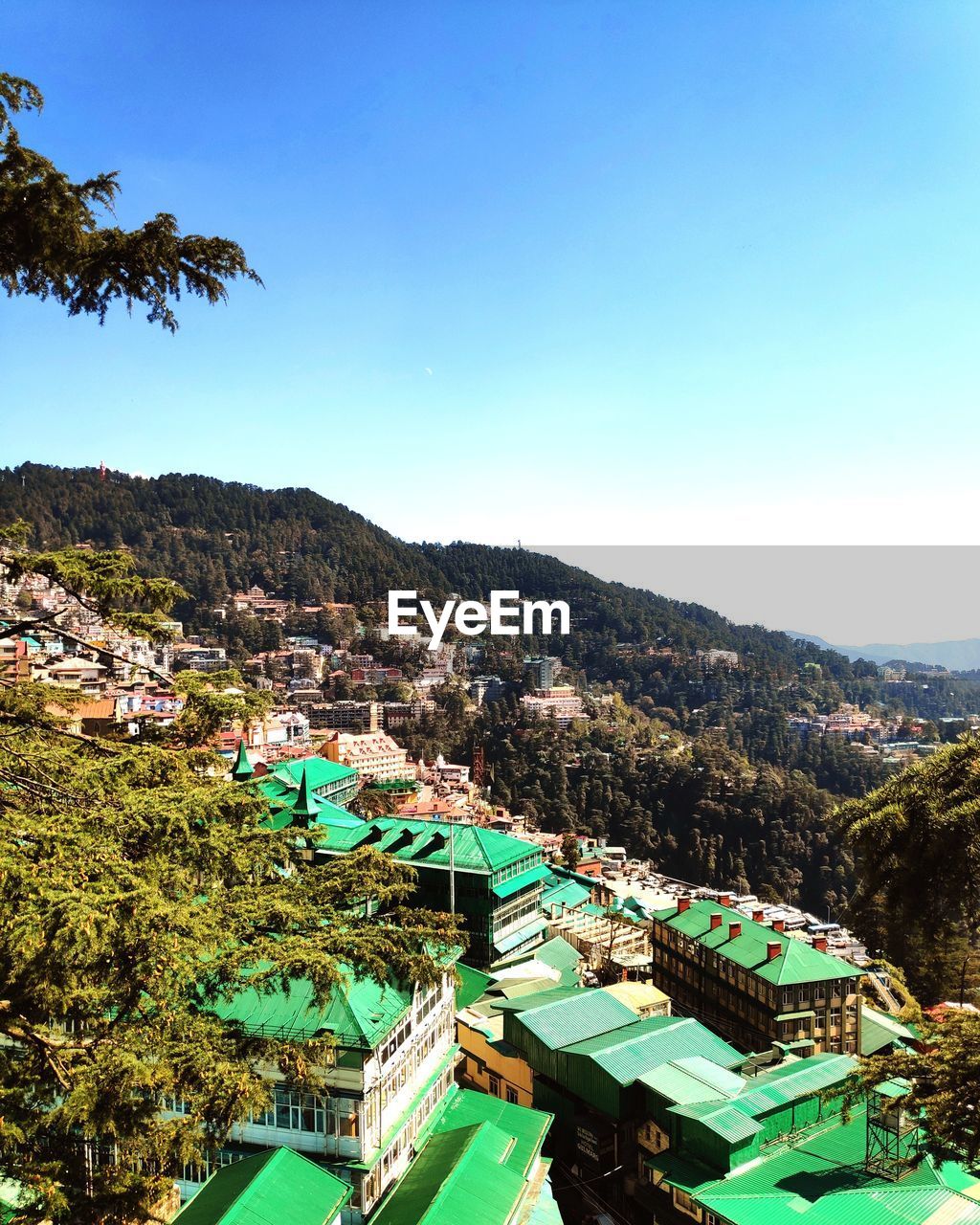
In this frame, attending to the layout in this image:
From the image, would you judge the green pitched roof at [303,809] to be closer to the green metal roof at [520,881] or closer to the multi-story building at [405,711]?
the green metal roof at [520,881]

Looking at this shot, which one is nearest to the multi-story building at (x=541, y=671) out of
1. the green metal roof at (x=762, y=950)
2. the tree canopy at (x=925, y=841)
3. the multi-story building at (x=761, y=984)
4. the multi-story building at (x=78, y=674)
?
the multi-story building at (x=78, y=674)

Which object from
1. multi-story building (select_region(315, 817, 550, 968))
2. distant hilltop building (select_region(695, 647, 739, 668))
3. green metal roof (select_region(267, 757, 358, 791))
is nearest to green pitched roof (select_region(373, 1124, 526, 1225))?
multi-story building (select_region(315, 817, 550, 968))

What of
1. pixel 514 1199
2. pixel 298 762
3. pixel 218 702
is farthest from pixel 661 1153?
pixel 298 762

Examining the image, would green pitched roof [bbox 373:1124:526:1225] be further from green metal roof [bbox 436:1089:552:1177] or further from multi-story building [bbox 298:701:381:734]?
multi-story building [bbox 298:701:381:734]

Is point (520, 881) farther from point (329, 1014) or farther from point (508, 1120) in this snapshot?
point (329, 1014)

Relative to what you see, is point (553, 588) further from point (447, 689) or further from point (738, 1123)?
point (738, 1123)

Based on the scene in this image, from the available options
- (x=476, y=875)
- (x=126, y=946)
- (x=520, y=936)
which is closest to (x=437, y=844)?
(x=476, y=875)

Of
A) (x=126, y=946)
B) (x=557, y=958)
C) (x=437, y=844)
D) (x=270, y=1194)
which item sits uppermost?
(x=126, y=946)
